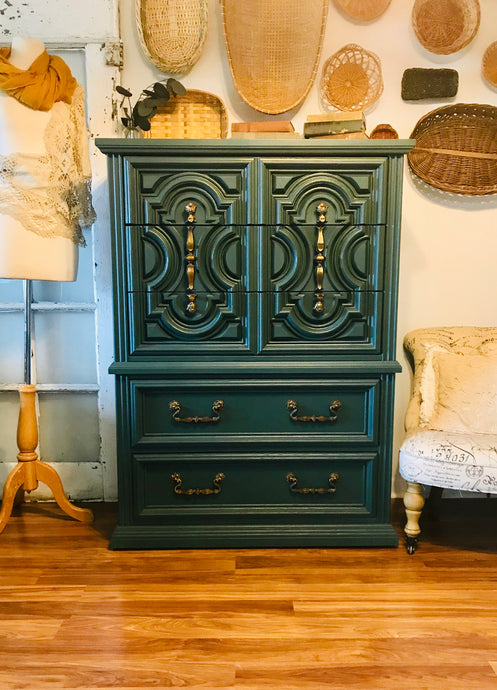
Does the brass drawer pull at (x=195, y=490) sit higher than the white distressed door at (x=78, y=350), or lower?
lower

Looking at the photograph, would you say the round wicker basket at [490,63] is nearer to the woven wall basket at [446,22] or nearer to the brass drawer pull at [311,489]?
the woven wall basket at [446,22]

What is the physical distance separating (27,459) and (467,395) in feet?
6.13

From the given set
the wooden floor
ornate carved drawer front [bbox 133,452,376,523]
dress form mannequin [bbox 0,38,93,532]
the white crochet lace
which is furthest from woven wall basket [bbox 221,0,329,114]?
the wooden floor

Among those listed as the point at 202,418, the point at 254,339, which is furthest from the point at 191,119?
the point at 202,418

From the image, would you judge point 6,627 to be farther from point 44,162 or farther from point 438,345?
point 438,345

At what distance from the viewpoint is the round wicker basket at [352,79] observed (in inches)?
95.6

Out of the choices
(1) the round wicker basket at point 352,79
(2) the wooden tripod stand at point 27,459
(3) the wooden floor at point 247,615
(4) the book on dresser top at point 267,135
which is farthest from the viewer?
(1) the round wicker basket at point 352,79

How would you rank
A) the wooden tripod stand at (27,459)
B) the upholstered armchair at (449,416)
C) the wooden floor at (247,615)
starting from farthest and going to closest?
the wooden tripod stand at (27,459) → the upholstered armchair at (449,416) → the wooden floor at (247,615)

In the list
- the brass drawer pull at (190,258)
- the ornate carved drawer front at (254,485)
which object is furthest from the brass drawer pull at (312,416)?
the brass drawer pull at (190,258)

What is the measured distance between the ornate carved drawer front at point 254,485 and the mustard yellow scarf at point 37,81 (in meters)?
1.40

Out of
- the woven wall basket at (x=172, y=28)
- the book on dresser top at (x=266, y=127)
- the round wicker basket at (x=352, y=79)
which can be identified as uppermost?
the woven wall basket at (x=172, y=28)

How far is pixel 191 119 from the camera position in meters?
2.36

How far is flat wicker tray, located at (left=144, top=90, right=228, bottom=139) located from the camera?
7.48ft

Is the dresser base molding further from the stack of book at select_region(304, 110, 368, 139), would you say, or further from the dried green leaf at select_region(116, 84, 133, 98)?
the dried green leaf at select_region(116, 84, 133, 98)
